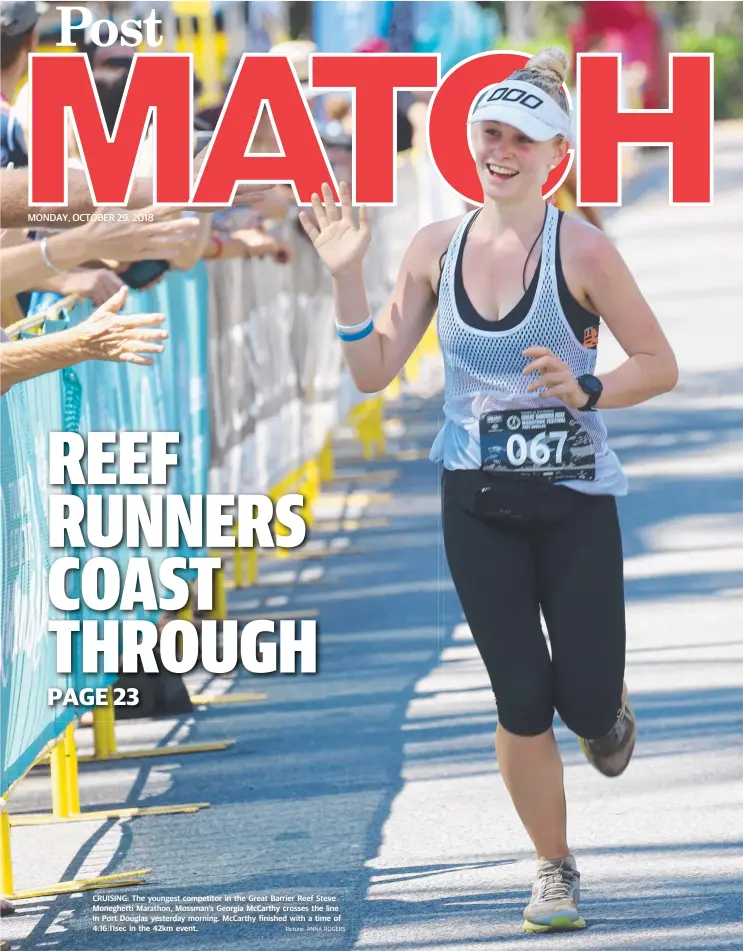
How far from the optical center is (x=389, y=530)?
10.9 meters

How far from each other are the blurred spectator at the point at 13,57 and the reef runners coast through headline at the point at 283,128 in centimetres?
22

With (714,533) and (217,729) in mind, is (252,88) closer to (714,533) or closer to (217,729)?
(217,729)

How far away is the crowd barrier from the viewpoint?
5.29m

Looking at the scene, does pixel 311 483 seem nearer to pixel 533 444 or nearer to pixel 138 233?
pixel 138 233

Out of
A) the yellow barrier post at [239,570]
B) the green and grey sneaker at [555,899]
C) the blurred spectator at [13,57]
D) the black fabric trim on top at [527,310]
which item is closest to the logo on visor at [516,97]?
the black fabric trim on top at [527,310]

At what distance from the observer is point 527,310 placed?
4.60 meters

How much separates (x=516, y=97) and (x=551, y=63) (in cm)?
31

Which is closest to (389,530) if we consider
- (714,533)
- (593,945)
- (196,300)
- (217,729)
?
(714,533)

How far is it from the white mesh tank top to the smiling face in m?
0.11

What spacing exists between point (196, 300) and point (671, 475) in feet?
14.2

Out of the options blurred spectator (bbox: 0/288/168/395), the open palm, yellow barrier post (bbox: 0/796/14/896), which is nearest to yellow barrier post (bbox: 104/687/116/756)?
yellow barrier post (bbox: 0/796/14/896)

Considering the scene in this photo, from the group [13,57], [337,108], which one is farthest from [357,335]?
[337,108]

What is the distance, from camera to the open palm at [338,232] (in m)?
4.64

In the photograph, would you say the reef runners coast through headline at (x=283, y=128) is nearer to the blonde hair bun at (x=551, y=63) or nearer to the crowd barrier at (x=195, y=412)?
the blonde hair bun at (x=551, y=63)
